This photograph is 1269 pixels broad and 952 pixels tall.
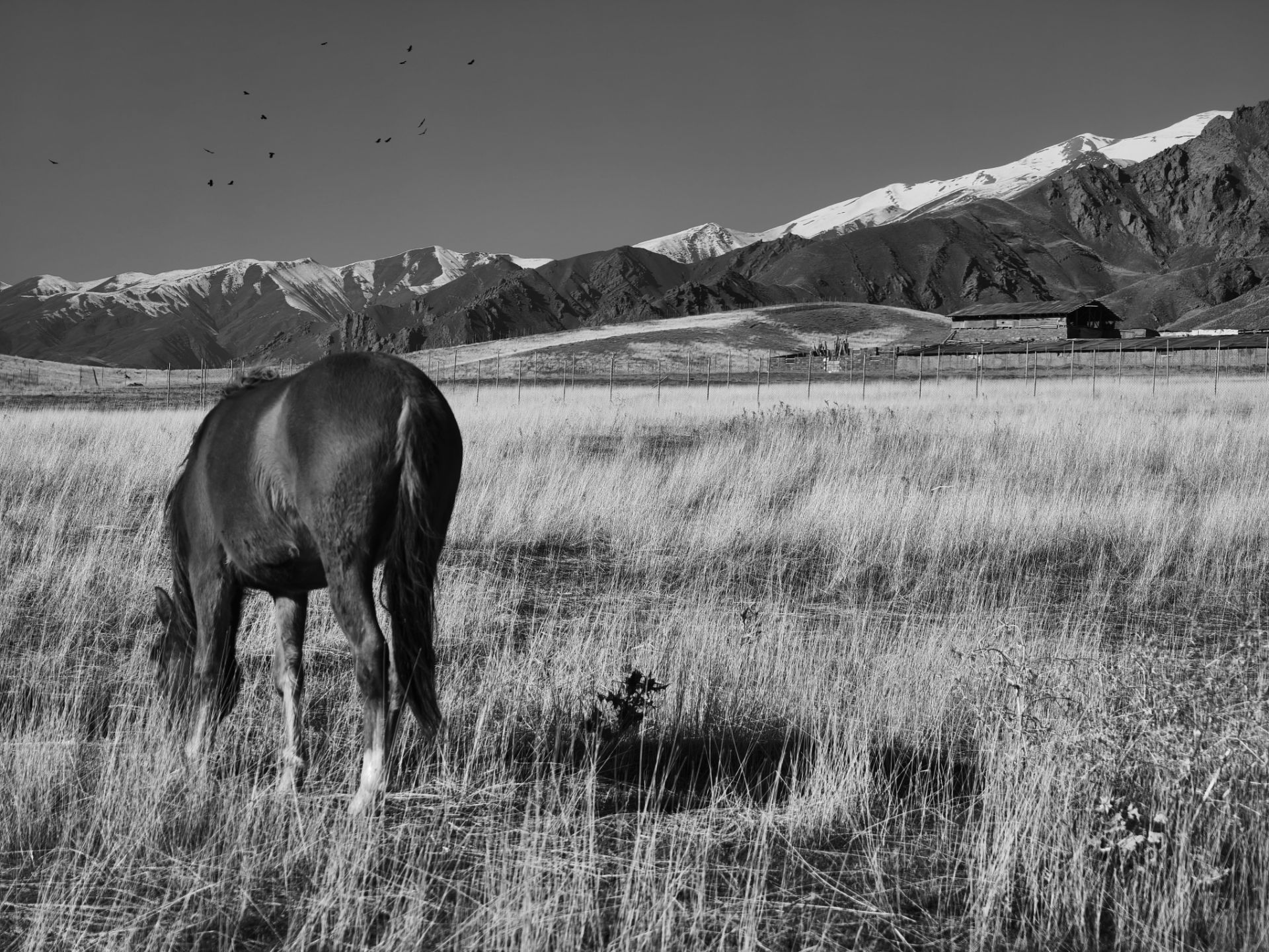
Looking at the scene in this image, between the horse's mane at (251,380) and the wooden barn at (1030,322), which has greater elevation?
the wooden barn at (1030,322)

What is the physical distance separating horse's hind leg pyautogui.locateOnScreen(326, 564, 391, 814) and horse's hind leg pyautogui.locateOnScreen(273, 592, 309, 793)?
1.95 feet

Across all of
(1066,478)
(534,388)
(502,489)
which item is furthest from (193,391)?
(1066,478)

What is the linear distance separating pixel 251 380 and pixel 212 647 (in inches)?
48.1

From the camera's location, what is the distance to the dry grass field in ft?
9.47

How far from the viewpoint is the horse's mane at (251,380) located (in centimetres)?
423

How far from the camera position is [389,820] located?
350 centimetres

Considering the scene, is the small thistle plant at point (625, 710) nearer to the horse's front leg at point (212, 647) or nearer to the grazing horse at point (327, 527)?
the grazing horse at point (327, 527)

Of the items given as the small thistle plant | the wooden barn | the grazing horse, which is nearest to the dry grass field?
the small thistle plant

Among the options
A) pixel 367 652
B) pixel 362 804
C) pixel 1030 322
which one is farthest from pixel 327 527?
pixel 1030 322

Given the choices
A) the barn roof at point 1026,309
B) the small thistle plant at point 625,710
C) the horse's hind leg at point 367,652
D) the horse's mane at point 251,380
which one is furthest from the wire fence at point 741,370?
the horse's hind leg at point 367,652

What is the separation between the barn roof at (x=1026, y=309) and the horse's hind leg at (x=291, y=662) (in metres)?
91.2

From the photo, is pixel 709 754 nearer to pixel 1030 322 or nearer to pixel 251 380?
pixel 251 380

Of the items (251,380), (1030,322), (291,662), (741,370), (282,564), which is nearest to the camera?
(282,564)

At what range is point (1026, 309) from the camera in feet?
284
